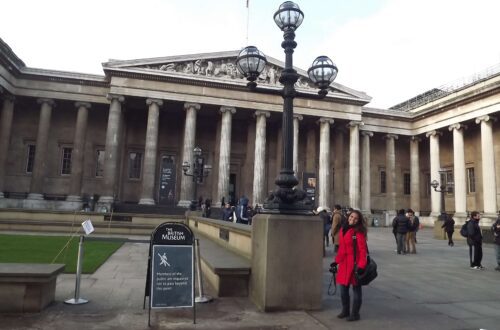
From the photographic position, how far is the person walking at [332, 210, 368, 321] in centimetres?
611

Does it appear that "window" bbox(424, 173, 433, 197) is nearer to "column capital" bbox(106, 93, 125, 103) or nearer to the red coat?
"column capital" bbox(106, 93, 125, 103)

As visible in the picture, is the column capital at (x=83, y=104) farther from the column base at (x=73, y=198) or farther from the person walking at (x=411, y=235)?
the person walking at (x=411, y=235)

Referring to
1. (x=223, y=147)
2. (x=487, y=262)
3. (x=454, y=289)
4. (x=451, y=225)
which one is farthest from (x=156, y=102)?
(x=454, y=289)

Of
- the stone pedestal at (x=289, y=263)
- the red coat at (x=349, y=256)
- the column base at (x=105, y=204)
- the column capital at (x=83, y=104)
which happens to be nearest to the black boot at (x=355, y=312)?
the red coat at (x=349, y=256)

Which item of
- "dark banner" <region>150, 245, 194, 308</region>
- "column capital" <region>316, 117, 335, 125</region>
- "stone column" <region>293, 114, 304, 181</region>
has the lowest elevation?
"dark banner" <region>150, 245, 194, 308</region>

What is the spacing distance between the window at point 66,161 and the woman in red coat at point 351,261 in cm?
3820

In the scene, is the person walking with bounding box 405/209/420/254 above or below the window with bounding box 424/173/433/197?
below

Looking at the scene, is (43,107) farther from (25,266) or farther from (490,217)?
(490,217)

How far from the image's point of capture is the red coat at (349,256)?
6.08m

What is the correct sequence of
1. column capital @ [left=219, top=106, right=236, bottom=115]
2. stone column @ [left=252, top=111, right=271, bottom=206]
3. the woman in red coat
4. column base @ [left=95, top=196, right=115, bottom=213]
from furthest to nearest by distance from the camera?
column capital @ [left=219, top=106, right=236, bottom=115], stone column @ [left=252, top=111, right=271, bottom=206], column base @ [left=95, top=196, right=115, bottom=213], the woman in red coat

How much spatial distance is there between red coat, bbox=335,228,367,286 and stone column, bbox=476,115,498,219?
1278 inches

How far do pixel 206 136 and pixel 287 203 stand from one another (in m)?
36.1

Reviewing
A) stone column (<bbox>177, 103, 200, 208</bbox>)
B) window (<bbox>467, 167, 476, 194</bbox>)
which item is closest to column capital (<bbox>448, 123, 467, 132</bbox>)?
window (<bbox>467, 167, 476, 194</bbox>)

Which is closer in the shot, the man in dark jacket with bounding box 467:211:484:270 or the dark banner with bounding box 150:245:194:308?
the dark banner with bounding box 150:245:194:308
